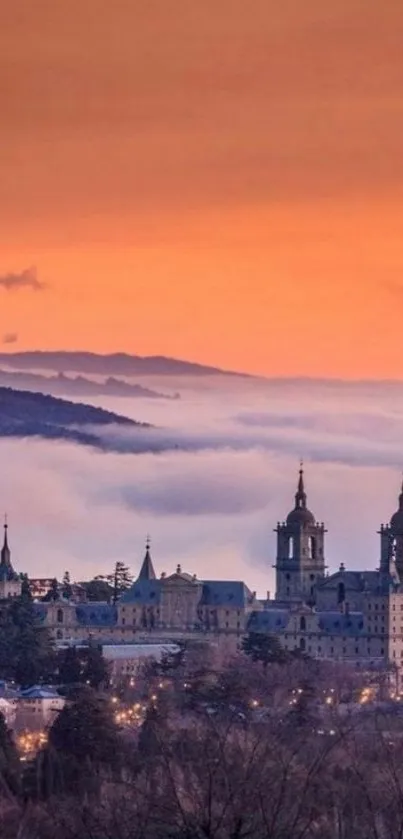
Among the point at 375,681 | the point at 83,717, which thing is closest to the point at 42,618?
the point at 375,681

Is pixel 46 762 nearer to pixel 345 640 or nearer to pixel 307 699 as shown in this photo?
pixel 307 699

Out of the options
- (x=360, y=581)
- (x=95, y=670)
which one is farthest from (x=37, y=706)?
(x=360, y=581)

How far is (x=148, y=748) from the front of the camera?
57.9m

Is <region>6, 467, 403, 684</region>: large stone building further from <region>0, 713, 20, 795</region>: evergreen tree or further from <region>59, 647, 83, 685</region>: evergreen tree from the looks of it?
<region>0, 713, 20, 795</region>: evergreen tree

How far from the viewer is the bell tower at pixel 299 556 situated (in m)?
117

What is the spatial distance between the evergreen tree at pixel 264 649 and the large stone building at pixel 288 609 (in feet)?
28.7

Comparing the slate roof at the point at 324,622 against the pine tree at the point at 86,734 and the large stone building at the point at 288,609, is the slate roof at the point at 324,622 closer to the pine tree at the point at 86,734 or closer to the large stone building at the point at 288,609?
the large stone building at the point at 288,609

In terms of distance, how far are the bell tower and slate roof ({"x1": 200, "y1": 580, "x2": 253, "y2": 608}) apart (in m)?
2.29

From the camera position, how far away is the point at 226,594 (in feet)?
377

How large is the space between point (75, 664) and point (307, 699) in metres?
13.8

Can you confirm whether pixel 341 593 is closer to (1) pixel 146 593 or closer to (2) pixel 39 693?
(1) pixel 146 593

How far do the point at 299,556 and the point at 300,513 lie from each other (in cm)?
244

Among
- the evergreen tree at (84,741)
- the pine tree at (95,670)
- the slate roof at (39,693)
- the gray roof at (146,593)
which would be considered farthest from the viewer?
the gray roof at (146,593)

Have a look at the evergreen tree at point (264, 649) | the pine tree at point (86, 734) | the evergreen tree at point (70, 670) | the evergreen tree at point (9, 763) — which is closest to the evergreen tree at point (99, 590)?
the evergreen tree at point (264, 649)
